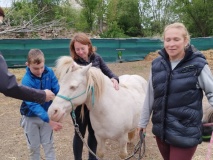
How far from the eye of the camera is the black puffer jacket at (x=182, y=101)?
171 centimetres

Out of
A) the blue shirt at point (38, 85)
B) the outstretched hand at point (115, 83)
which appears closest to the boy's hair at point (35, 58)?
the blue shirt at point (38, 85)

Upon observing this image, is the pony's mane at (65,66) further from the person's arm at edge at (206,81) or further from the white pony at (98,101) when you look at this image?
the person's arm at edge at (206,81)

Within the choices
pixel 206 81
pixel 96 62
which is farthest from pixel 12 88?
pixel 96 62

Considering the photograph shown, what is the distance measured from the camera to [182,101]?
1729 mm

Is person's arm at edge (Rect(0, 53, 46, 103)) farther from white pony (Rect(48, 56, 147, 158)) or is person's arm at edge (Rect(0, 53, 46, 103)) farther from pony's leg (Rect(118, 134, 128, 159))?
pony's leg (Rect(118, 134, 128, 159))

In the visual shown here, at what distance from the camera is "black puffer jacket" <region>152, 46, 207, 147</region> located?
1710mm

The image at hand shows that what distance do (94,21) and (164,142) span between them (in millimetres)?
18115

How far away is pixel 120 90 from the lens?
2.90 m

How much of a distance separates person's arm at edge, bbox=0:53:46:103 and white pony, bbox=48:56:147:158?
602 mm

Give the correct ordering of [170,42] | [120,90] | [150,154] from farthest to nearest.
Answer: [150,154] → [120,90] → [170,42]

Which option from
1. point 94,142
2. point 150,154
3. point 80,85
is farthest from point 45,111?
point 150,154

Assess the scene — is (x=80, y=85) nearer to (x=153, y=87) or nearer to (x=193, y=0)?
(x=153, y=87)

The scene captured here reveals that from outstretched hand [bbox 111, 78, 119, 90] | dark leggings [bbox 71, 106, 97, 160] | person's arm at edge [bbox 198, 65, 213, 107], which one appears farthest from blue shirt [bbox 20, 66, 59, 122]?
person's arm at edge [bbox 198, 65, 213, 107]

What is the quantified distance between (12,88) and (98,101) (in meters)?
1.18
